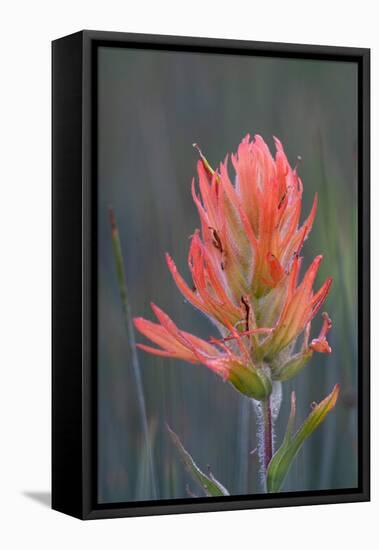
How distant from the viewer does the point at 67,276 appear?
7145 millimetres

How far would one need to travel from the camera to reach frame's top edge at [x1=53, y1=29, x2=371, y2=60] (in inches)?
277

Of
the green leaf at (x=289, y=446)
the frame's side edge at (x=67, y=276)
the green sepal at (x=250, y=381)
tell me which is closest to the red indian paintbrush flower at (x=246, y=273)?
the green sepal at (x=250, y=381)

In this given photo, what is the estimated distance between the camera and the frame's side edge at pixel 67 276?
7.03 meters

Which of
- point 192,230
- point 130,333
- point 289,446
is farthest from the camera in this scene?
point 289,446

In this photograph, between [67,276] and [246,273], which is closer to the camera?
[67,276]

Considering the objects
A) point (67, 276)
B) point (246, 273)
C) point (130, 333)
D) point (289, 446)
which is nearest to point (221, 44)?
point (246, 273)

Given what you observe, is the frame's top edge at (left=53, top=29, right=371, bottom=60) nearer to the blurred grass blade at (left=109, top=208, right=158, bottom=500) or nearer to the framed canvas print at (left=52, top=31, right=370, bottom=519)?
the framed canvas print at (left=52, top=31, right=370, bottom=519)

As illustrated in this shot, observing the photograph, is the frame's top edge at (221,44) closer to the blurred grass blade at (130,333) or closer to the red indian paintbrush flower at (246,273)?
the red indian paintbrush flower at (246,273)

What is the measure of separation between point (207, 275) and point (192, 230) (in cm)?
20

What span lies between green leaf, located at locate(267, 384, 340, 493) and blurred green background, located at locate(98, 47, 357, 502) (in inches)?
1.3

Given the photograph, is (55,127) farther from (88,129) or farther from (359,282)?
(359,282)

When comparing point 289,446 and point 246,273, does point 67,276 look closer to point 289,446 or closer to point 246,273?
point 246,273

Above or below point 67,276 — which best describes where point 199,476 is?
below

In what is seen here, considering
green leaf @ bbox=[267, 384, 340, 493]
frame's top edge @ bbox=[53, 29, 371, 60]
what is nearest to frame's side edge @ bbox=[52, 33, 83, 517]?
frame's top edge @ bbox=[53, 29, 371, 60]
